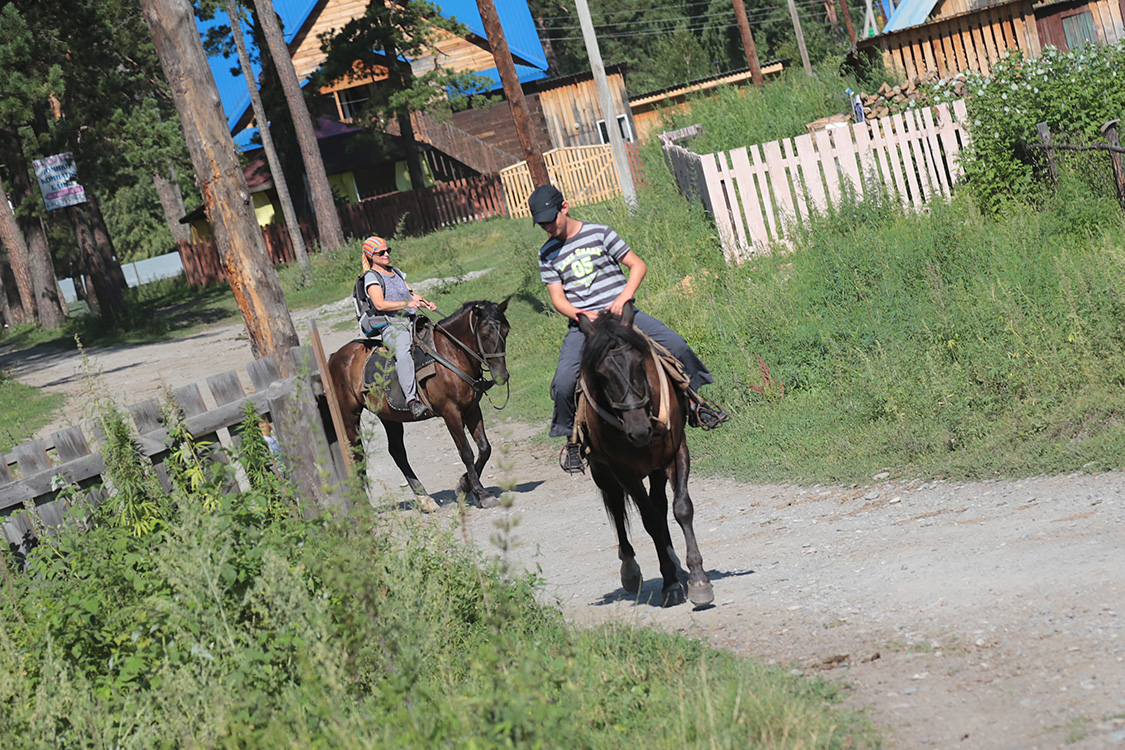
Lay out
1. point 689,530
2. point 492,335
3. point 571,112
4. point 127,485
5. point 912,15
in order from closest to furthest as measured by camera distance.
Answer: point 127,485
point 689,530
point 492,335
point 912,15
point 571,112

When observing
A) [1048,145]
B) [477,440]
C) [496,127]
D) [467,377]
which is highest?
[496,127]

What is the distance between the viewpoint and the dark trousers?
7.25 m

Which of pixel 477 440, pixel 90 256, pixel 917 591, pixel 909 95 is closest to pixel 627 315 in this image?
pixel 917 591

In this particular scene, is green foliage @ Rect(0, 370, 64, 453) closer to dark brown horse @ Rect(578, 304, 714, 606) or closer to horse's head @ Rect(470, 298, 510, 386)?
horse's head @ Rect(470, 298, 510, 386)

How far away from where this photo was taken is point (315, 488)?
691 centimetres

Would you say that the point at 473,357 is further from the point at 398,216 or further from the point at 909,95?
the point at 398,216

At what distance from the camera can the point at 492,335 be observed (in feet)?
35.7

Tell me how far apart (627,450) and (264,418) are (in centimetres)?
242

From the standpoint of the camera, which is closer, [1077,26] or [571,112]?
[1077,26]

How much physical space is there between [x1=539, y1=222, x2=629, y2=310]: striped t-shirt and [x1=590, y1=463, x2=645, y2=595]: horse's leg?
3.77ft

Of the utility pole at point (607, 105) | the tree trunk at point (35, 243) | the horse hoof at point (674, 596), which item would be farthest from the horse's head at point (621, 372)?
the tree trunk at point (35, 243)

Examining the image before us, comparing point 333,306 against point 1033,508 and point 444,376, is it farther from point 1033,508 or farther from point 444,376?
point 1033,508

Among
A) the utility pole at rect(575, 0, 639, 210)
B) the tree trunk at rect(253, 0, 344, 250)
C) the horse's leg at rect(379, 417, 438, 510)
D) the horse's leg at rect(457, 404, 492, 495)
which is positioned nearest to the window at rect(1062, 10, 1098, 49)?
the utility pole at rect(575, 0, 639, 210)

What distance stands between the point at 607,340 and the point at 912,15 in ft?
69.6
